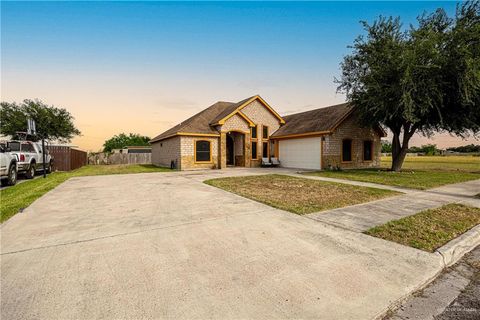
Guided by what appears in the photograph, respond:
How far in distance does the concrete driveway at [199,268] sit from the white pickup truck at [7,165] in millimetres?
7324

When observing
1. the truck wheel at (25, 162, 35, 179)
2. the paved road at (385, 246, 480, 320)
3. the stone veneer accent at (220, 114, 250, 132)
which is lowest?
the paved road at (385, 246, 480, 320)

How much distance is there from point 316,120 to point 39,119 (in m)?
37.7

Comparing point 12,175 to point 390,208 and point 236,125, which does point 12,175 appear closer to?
point 236,125

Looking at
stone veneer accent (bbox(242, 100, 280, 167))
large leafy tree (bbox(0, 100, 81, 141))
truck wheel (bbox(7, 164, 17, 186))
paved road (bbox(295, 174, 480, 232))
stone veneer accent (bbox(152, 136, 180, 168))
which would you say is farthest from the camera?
large leafy tree (bbox(0, 100, 81, 141))

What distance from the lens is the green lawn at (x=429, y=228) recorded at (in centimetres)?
398

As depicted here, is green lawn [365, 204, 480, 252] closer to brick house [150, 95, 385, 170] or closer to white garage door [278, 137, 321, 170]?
brick house [150, 95, 385, 170]

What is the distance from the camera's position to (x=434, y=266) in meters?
3.22

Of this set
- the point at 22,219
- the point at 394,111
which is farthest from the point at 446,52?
the point at 22,219

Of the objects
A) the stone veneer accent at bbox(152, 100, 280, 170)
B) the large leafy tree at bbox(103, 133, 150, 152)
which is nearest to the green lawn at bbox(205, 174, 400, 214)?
the stone veneer accent at bbox(152, 100, 280, 170)

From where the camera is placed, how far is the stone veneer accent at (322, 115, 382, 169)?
18109mm

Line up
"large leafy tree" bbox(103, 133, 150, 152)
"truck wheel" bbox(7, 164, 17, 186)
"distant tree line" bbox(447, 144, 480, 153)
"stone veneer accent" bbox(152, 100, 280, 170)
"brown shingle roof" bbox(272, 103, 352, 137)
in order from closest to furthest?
"truck wheel" bbox(7, 164, 17, 186), "brown shingle roof" bbox(272, 103, 352, 137), "stone veneer accent" bbox(152, 100, 280, 170), "large leafy tree" bbox(103, 133, 150, 152), "distant tree line" bbox(447, 144, 480, 153)

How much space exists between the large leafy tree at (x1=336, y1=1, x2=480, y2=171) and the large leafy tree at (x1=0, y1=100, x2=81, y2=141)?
121 ft

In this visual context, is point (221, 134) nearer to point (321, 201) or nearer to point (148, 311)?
point (321, 201)

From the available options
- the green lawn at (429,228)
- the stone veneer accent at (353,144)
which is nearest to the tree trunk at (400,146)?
the stone veneer accent at (353,144)
